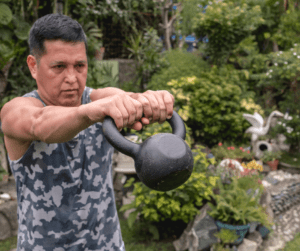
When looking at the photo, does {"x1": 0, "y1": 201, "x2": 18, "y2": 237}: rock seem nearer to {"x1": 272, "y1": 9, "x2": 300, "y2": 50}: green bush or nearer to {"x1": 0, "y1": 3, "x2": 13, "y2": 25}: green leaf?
{"x1": 0, "y1": 3, "x2": 13, "y2": 25}: green leaf

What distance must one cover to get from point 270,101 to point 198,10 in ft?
11.5

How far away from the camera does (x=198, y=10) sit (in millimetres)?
7840

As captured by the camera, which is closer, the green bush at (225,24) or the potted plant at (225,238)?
the potted plant at (225,238)

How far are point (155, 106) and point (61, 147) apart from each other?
574 mm

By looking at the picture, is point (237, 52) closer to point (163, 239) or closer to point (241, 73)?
point (241, 73)

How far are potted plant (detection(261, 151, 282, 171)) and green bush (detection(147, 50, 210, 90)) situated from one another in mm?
2582

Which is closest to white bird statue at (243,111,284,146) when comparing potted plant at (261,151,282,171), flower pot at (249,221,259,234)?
potted plant at (261,151,282,171)

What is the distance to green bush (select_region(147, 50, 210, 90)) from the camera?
21.6 feet

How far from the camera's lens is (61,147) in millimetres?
1223

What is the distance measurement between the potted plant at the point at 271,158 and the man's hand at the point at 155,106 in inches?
232

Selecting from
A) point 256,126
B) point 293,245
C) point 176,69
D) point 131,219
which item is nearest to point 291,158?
point 256,126

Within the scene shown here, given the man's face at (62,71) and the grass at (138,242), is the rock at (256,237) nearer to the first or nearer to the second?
the grass at (138,242)

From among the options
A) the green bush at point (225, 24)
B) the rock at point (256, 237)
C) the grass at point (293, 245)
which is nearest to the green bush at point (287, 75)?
the green bush at point (225, 24)

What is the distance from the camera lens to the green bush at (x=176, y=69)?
6570 millimetres
